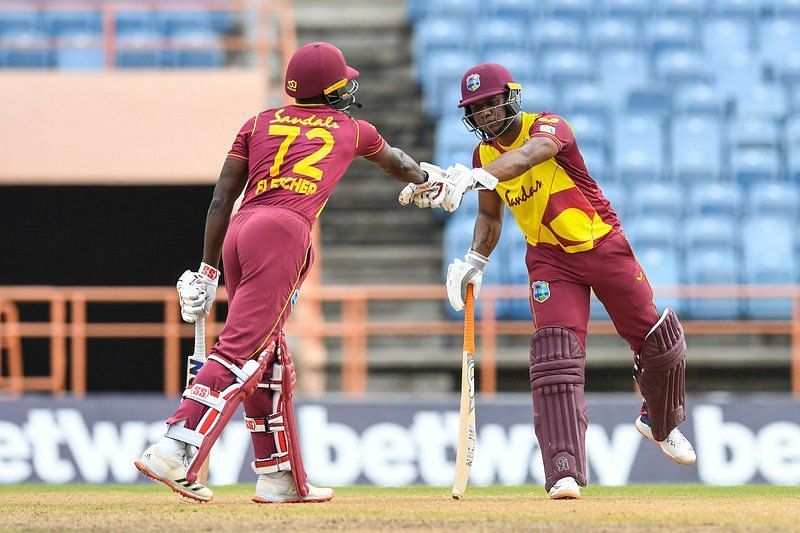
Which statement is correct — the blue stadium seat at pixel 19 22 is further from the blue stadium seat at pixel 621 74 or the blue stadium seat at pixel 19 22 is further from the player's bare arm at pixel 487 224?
the player's bare arm at pixel 487 224

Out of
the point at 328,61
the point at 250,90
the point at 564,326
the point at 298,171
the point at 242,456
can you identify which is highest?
the point at 250,90

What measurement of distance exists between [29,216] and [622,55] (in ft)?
21.7

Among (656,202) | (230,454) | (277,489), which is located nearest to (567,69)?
(656,202)

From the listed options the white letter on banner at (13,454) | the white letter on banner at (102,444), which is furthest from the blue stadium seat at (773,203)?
the white letter on banner at (13,454)

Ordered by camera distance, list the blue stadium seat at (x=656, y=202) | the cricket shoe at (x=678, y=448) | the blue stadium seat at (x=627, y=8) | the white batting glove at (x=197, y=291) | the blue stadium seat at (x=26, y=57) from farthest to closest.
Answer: the blue stadium seat at (x=627, y=8) → the blue stadium seat at (x=26, y=57) → the blue stadium seat at (x=656, y=202) → the cricket shoe at (x=678, y=448) → the white batting glove at (x=197, y=291)

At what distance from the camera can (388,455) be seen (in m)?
10.5

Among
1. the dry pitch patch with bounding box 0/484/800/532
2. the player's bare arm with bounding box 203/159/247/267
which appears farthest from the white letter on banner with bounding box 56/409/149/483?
the player's bare arm with bounding box 203/159/247/267

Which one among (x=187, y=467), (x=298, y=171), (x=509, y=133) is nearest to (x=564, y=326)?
(x=509, y=133)

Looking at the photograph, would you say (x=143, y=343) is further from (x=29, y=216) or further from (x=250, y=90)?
(x=250, y=90)

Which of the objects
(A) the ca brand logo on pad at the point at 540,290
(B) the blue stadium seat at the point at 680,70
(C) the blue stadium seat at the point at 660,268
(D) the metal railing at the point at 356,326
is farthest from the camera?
(B) the blue stadium seat at the point at 680,70

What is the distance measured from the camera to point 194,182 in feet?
42.7

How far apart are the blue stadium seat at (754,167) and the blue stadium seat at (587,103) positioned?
1.44 meters

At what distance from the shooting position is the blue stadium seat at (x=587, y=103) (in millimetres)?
14758

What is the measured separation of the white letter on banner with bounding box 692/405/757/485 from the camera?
1021 cm
